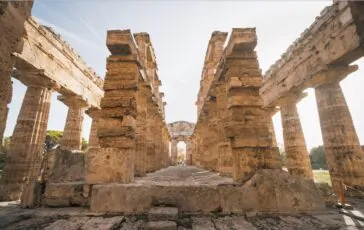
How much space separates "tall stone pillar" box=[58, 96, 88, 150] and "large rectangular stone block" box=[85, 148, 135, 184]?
9.80 metres

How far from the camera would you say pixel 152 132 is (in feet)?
32.5

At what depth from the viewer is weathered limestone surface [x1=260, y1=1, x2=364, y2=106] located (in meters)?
7.23

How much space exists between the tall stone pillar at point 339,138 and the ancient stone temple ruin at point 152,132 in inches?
1.6

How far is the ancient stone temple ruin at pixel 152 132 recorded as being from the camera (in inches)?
135

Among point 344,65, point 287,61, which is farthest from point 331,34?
point 287,61

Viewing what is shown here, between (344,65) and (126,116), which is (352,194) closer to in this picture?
(344,65)

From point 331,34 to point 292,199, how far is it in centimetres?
842

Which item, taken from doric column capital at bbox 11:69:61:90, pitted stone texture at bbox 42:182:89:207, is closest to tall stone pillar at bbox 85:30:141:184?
pitted stone texture at bbox 42:182:89:207

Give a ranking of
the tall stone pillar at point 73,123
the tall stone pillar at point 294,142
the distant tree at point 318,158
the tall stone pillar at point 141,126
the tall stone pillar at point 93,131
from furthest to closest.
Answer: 1. the distant tree at point 318,158
2. the tall stone pillar at point 93,131
3. the tall stone pillar at point 73,123
4. the tall stone pillar at point 294,142
5. the tall stone pillar at point 141,126

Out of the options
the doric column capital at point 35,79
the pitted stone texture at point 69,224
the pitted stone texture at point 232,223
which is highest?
the doric column capital at point 35,79

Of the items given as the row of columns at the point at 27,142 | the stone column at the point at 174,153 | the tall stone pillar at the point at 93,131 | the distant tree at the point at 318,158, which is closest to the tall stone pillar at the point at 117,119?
the row of columns at the point at 27,142

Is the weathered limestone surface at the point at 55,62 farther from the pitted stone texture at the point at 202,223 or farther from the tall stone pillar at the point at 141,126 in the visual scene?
the pitted stone texture at the point at 202,223

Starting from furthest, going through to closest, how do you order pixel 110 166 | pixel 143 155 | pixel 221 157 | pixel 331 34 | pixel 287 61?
pixel 287 61, pixel 331 34, pixel 143 155, pixel 221 157, pixel 110 166

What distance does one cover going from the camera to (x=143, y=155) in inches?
293
